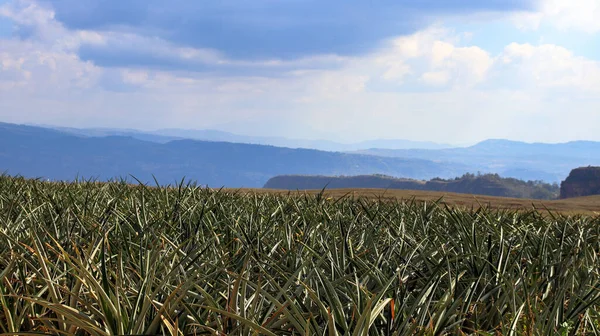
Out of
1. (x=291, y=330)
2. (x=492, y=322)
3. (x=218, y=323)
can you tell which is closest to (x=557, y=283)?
(x=492, y=322)

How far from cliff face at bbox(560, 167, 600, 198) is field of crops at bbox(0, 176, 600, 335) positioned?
480 ft

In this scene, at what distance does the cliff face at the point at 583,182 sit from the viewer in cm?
13375

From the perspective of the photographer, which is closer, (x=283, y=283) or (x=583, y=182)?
(x=283, y=283)

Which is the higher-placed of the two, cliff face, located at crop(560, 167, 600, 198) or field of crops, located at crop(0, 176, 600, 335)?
cliff face, located at crop(560, 167, 600, 198)

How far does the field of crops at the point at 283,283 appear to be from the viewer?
1947 millimetres

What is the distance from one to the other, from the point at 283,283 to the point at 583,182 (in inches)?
5901

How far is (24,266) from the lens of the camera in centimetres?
271

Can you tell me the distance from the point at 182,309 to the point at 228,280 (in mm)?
375

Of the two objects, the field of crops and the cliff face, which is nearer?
the field of crops

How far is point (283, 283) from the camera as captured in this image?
2.64 meters

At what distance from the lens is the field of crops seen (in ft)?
6.39

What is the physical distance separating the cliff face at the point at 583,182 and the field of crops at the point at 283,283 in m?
146

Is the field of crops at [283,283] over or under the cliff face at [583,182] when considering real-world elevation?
under

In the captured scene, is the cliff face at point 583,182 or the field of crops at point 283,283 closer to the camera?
the field of crops at point 283,283
